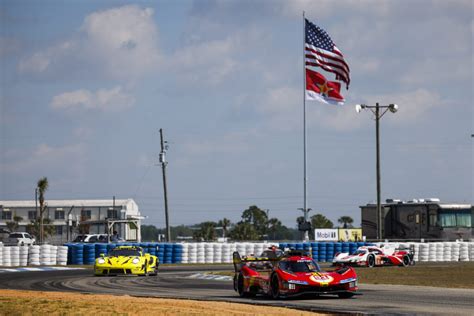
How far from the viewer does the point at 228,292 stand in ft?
92.0

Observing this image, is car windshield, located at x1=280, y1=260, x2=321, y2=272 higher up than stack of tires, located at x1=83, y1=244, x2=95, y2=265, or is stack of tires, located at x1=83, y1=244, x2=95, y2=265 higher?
stack of tires, located at x1=83, y1=244, x2=95, y2=265

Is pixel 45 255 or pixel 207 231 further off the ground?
pixel 207 231

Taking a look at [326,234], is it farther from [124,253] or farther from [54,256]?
[124,253]

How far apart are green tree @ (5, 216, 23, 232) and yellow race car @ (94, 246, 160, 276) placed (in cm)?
8743

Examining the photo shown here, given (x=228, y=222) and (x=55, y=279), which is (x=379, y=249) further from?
(x=228, y=222)

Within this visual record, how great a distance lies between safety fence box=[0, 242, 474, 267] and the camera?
47750 millimetres

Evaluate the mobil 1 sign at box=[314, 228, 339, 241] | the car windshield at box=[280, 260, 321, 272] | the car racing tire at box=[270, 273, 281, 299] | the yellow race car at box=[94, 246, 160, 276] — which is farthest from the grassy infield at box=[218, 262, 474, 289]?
the mobil 1 sign at box=[314, 228, 339, 241]

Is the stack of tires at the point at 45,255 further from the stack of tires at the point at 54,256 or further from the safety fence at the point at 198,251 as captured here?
the stack of tires at the point at 54,256

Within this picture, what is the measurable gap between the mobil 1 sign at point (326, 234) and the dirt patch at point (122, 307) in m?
46.7

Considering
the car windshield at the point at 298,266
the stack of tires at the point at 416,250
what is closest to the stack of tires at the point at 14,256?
the stack of tires at the point at 416,250

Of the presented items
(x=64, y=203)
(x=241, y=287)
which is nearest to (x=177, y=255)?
(x=241, y=287)

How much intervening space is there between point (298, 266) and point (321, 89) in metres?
20.8

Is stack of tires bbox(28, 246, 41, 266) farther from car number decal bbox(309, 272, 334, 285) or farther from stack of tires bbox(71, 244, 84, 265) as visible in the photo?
car number decal bbox(309, 272, 334, 285)

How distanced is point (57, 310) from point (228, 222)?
128 metres
